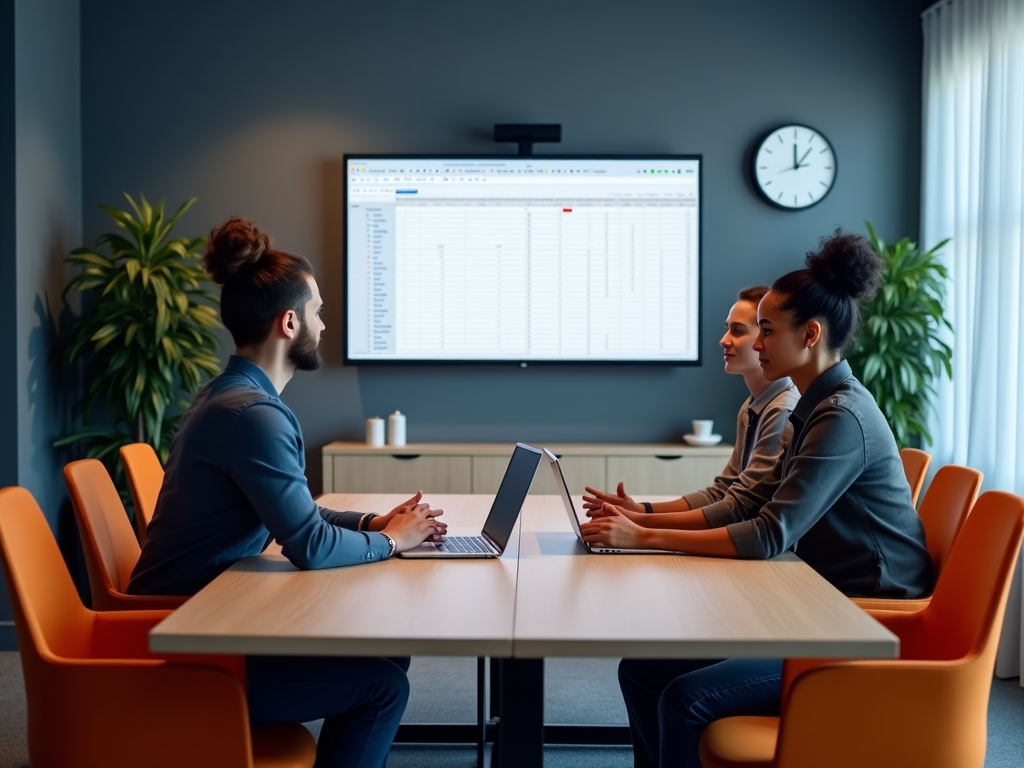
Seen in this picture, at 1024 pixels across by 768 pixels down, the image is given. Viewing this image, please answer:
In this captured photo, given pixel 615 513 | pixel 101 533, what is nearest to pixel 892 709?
pixel 615 513

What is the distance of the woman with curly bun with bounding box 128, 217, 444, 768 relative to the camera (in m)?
1.89

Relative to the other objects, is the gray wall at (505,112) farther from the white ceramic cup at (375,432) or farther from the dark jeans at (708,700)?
the dark jeans at (708,700)

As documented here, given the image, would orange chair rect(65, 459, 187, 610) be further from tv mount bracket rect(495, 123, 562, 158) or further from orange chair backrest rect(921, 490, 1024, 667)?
tv mount bracket rect(495, 123, 562, 158)

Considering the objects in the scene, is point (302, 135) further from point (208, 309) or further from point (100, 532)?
point (100, 532)

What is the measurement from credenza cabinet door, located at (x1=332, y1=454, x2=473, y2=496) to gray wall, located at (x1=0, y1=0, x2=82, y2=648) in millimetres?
1272

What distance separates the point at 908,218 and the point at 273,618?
13.5 ft

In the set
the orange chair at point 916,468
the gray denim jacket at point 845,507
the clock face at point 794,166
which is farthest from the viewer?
the clock face at point 794,166

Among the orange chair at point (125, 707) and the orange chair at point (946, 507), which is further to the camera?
the orange chair at point (946, 507)

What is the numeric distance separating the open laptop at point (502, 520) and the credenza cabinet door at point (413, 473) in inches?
84.7

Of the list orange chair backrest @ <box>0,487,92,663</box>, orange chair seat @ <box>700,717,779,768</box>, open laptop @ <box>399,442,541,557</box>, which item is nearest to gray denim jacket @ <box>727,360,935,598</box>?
orange chair seat @ <box>700,717,779,768</box>

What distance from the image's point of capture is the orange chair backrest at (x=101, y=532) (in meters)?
2.39

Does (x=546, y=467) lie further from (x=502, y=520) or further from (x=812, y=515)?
(x=812, y=515)

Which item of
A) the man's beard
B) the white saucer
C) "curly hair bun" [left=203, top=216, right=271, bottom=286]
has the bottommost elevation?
the white saucer

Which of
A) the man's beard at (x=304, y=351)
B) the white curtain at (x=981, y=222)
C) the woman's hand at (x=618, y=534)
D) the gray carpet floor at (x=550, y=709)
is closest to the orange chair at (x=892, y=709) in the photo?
the woman's hand at (x=618, y=534)
